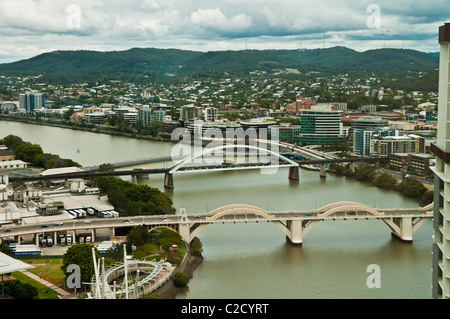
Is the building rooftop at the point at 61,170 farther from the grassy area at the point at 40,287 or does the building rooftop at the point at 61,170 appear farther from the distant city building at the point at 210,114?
the distant city building at the point at 210,114

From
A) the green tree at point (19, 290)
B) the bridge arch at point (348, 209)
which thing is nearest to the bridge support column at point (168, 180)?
the bridge arch at point (348, 209)

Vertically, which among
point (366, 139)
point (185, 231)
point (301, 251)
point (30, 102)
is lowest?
point (301, 251)

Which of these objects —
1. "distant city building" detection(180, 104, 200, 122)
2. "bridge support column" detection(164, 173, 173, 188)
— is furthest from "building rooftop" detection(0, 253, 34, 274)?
"distant city building" detection(180, 104, 200, 122)

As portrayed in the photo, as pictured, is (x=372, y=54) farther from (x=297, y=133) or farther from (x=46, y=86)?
(x=297, y=133)

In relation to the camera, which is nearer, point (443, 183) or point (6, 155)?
point (443, 183)

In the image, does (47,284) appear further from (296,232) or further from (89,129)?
(89,129)

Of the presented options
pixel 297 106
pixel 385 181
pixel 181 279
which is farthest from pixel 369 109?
pixel 181 279
